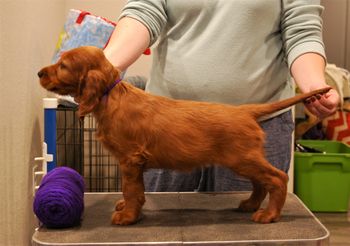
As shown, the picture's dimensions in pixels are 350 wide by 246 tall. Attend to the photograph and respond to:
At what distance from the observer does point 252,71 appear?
1281 millimetres

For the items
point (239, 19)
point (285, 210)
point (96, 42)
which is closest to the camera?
point (285, 210)

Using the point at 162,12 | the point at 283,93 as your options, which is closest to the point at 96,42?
the point at 162,12

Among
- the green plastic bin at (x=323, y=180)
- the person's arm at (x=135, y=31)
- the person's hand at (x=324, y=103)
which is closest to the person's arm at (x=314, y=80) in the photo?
the person's hand at (x=324, y=103)

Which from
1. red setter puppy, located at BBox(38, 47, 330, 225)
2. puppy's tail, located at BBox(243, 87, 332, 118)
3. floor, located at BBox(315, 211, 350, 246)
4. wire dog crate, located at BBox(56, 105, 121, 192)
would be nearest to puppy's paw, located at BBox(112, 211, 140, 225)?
red setter puppy, located at BBox(38, 47, 330, 225)

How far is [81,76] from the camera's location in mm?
998

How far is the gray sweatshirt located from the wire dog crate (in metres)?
1.06

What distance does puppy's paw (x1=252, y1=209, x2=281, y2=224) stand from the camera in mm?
1057

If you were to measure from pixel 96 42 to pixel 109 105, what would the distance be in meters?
1.27

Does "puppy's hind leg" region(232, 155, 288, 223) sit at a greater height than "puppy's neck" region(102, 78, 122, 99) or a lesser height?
lesser

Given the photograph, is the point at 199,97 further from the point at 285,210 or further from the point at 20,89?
the point at 20,89

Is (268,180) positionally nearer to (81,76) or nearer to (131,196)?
(131,196)

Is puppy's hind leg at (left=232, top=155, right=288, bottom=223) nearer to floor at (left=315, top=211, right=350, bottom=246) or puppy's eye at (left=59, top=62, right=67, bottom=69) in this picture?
puppy's eye at (left=59, top=62, right=67, bottom=69)

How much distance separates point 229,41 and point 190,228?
1.58 feet

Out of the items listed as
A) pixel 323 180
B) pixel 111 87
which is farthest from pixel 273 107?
pixel 323 180
